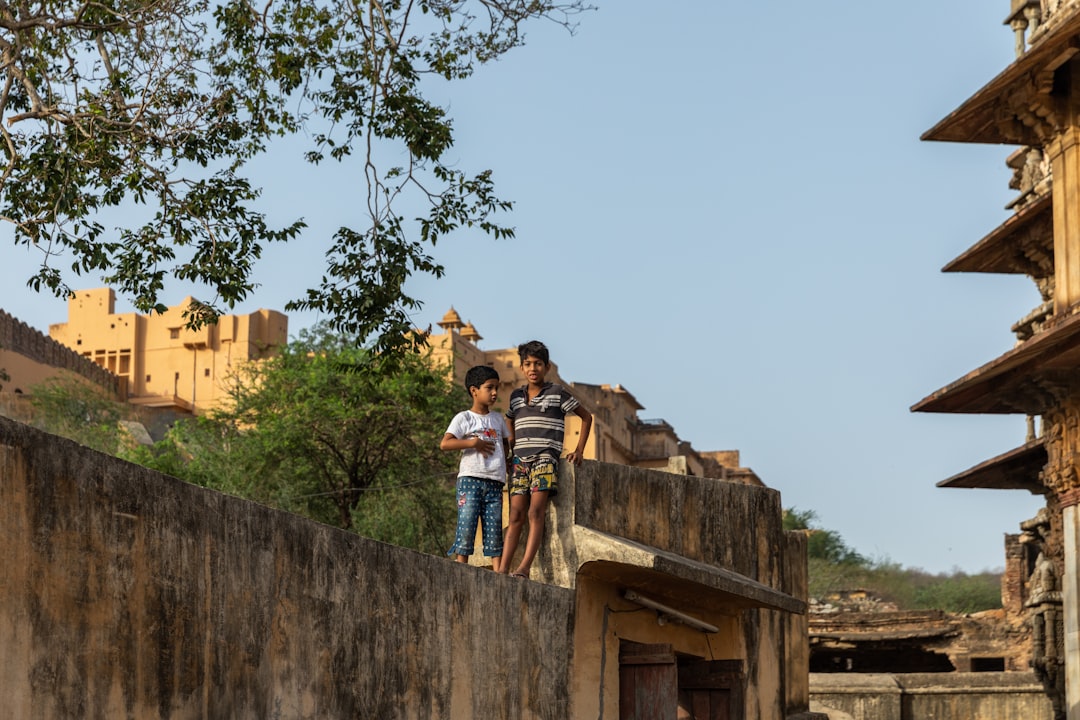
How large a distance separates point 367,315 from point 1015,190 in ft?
54.4

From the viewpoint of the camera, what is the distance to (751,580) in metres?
9.98

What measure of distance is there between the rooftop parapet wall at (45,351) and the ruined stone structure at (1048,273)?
101 ft

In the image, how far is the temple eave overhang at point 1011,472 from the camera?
65.4 feet

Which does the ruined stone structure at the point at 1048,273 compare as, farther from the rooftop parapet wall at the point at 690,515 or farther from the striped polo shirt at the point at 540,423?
the striped polo shirt at the point at 540,423

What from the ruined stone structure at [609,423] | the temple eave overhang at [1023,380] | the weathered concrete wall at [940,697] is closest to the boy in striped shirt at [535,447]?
the temple eave overhang at [1023,380]

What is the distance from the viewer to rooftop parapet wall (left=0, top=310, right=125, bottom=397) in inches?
1770

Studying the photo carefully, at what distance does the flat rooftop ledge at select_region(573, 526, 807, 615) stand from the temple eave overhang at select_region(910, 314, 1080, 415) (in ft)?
20.7

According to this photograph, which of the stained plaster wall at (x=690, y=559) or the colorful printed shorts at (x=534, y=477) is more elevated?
the colorful printed shorts at (x=534, y=477)

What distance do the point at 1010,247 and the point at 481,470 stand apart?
1289cm

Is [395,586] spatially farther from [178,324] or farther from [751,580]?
[178,324]

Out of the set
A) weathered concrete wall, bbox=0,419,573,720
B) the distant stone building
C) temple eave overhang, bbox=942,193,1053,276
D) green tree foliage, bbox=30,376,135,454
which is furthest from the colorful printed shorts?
the distant stone building

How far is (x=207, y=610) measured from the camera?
5.63 metres

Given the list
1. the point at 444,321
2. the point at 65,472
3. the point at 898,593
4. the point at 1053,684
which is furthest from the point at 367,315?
the point at 898,593

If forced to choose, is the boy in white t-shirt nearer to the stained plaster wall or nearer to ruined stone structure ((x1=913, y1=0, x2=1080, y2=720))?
the stained plaster wall
